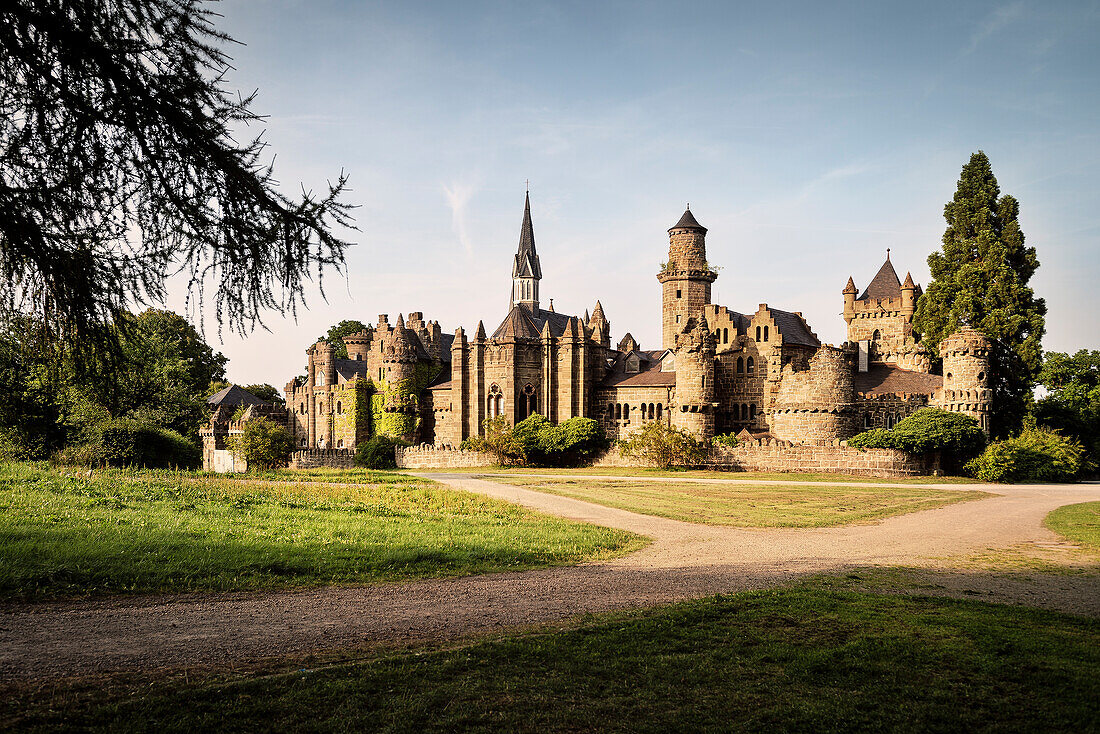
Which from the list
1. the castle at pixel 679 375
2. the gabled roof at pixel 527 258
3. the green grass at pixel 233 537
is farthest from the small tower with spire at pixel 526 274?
the green grass at pixel 233 537

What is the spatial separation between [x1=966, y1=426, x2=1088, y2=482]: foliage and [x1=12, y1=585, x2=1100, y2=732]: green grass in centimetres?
3454

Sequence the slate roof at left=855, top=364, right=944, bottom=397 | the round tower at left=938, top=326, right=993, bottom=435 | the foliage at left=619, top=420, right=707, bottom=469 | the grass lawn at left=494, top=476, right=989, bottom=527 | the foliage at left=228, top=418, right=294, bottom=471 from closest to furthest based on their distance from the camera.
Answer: the grass lawn at left=494, top=476, right=989, bottom=527 → the round tower at left=938, top=326, right=993, bottom=435 → the foliage at left=619, top=420, right=707, bottom=469 → the slate roof at left=855, top=364, right=944, bottom=397 → the foliage at left=228, top=418, right=294, bottom=471

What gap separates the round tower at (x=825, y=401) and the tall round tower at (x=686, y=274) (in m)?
14.1

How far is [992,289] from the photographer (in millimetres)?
49812

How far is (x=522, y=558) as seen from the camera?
1562 centimetres

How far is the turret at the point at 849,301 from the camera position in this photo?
63281 mm

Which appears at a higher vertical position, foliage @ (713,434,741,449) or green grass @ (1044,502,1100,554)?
foliage @ (713,434,741,449)

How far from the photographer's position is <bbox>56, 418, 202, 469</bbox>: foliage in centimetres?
2964

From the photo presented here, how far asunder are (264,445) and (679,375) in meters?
27.7

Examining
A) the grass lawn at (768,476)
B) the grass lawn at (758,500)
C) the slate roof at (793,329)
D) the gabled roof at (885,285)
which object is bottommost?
the grass lawn at (768,476)

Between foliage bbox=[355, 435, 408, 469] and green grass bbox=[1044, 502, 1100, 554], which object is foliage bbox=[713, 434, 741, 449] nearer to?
green grass bbox=[1044, 502, 1100, 554]

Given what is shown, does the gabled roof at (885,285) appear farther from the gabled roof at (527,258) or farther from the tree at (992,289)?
the gabled roof at (527,258)

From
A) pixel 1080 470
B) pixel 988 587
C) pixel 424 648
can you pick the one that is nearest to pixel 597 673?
pixel 424 648

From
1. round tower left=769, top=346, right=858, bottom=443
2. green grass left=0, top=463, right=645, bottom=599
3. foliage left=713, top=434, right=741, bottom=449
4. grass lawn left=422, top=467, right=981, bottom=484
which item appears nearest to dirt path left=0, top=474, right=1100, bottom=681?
green grass left=0, top=463, right=645, bottom=599
